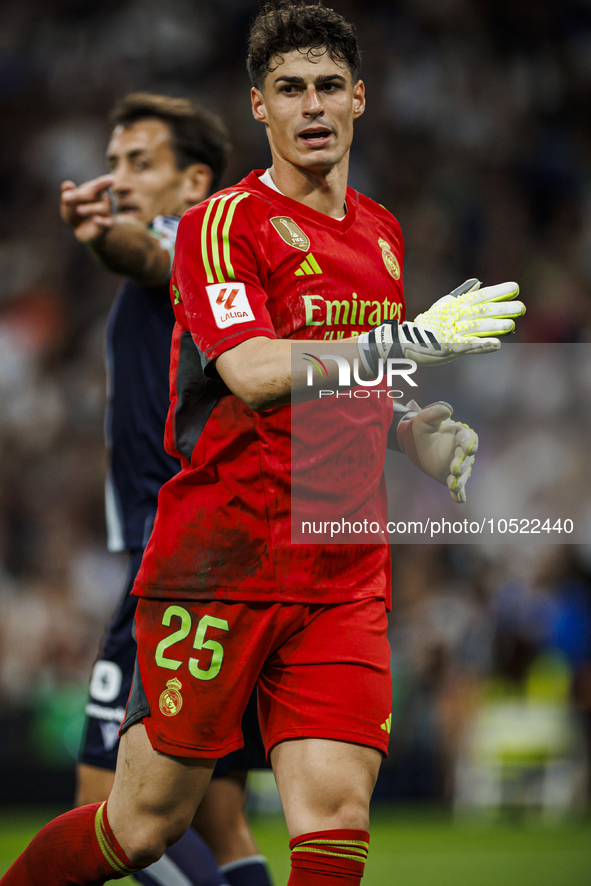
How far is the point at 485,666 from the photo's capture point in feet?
25.8

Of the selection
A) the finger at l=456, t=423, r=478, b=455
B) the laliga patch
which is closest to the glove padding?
the finger at l=456, t=423, r=478, b=455

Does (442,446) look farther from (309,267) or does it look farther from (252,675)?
(252,675)

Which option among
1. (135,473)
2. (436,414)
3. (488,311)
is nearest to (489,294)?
(488,311)

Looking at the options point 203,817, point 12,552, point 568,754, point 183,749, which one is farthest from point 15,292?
point 183,749

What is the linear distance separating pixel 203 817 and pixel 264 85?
2249 mm

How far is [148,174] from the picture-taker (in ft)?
13.1

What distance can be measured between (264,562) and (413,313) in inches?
304

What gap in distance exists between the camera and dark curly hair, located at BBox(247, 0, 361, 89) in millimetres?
2670

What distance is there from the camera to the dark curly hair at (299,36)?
8.76 ft

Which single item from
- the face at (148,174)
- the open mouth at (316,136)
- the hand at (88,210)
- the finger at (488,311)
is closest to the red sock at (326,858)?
the finger at (488,311)

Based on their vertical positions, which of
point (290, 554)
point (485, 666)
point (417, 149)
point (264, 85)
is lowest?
point (485, 666)

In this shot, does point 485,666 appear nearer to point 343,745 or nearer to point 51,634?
point 51,634

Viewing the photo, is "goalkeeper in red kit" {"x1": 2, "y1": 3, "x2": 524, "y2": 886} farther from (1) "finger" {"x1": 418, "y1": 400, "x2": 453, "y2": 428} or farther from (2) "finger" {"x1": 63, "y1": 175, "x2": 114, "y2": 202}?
(2) "finger" {"x1": 63, "y1": 175, "x2": 114, "y2": 202}

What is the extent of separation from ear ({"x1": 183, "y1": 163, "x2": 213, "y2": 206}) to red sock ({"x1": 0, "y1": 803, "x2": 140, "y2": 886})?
2.31 m
